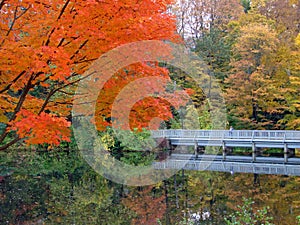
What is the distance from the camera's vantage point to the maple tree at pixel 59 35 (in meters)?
4.29

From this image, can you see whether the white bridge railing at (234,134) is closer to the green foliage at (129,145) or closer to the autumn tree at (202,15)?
A: the green foliage at (129,145)

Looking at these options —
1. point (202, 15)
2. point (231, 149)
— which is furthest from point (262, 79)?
point (202, 15)

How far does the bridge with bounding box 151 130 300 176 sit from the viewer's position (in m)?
18.7

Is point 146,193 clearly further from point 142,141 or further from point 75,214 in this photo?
point 142,141

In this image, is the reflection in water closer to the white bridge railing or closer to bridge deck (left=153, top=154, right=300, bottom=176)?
bridge deck (left=153, top=154, right=300, bottom=176)

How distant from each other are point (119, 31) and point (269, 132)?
58.2 ft

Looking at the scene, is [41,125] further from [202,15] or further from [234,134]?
[202,15]

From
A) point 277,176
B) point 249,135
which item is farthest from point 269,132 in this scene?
point 277,176

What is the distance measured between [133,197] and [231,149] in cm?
1164

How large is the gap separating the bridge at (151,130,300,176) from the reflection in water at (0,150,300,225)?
5.99 feet

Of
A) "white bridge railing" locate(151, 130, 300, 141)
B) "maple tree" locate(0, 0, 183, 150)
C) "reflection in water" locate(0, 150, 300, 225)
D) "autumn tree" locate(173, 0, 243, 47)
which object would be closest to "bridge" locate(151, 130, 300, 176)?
"white bridge railing" locate(151, 130, 300, 141)

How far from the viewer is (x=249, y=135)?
21422 mm

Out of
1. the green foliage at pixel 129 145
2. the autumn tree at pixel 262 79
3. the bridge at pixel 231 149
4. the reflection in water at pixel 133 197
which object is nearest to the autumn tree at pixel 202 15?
the autumn tree at pixel 262 79

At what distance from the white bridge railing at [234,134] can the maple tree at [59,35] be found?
1659cm
